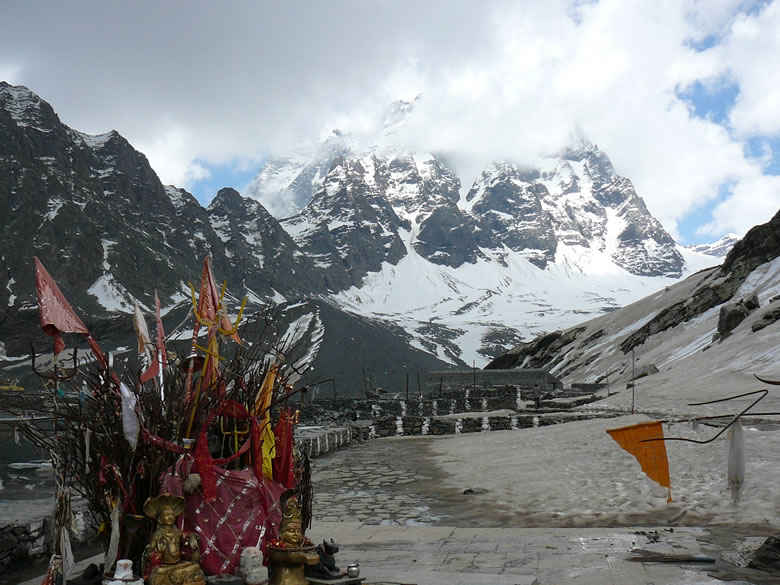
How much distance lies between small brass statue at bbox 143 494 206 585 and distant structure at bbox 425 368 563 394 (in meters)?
55.4

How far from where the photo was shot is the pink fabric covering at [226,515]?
6496mm

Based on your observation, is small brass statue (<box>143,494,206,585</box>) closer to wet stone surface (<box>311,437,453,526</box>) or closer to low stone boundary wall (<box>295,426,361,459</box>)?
wet stone surface (<box>311,437,453,526</box>)

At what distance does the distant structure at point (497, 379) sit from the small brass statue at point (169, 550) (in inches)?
2179

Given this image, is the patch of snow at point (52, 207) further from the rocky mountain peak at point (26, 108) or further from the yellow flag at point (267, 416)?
the yellow flag at point (267, 416)

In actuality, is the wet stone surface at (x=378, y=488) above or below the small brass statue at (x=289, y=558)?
below

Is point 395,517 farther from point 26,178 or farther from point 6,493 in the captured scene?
point 26,178

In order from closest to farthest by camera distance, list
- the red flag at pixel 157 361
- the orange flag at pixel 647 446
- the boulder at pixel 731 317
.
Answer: the red flag at pixel 157 361 < the orange flag at pixel 647 446 < the boulder at pixel 731 317

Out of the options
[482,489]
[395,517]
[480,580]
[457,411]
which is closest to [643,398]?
[457,411]

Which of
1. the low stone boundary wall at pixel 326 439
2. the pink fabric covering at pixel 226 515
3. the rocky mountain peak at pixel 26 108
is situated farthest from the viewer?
the rocky mountain peak at pixel 26 108

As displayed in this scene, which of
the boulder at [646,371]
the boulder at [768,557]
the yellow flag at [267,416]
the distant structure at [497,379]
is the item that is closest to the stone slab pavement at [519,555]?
the boulder at [768,557]

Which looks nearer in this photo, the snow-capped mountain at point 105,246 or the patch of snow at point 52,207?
the snow-capped mountain at point 105,246

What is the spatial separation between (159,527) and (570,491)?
10153 mm

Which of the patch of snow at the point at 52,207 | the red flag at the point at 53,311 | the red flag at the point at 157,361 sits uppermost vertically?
the patch of snow at the point at 52,207

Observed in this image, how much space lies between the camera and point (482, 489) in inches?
626
